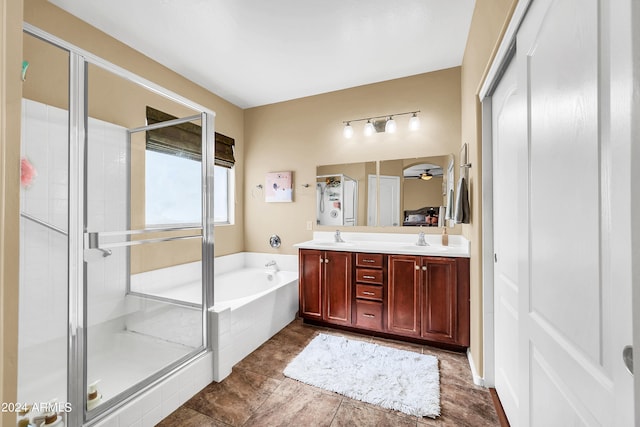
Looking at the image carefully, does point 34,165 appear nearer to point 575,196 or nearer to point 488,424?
point 575,196

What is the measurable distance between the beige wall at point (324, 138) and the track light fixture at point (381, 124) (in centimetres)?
5

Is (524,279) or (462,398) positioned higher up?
(524,279)

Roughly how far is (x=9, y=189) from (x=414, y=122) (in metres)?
3.02

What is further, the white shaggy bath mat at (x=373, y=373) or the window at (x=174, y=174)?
the window at (x=174, y=174)

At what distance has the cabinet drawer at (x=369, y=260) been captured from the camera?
253 centimetres

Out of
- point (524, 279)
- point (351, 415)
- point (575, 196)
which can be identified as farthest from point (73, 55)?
point (351, 415)

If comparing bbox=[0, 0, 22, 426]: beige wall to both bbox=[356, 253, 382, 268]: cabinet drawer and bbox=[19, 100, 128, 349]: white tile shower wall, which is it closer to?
bbox=[19, 100, 128, 349]: white tile shower wall

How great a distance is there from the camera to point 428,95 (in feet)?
9.44

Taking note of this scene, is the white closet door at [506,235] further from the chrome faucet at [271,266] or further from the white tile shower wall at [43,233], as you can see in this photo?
the chrome faucet at [271,266]

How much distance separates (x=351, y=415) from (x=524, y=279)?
1269 mm

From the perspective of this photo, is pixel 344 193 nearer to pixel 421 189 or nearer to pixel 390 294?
pixel 421 189

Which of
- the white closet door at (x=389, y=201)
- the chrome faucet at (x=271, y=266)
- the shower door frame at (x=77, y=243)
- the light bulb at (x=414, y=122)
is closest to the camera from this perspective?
the shower door frame at (x=77, y=243)

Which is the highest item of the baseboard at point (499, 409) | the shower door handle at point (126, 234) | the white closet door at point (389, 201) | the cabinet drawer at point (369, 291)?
the white closet door at point (389, 201)

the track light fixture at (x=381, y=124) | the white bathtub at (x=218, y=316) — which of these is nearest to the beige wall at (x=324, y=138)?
the track light fixture at (x=381, y=124)
